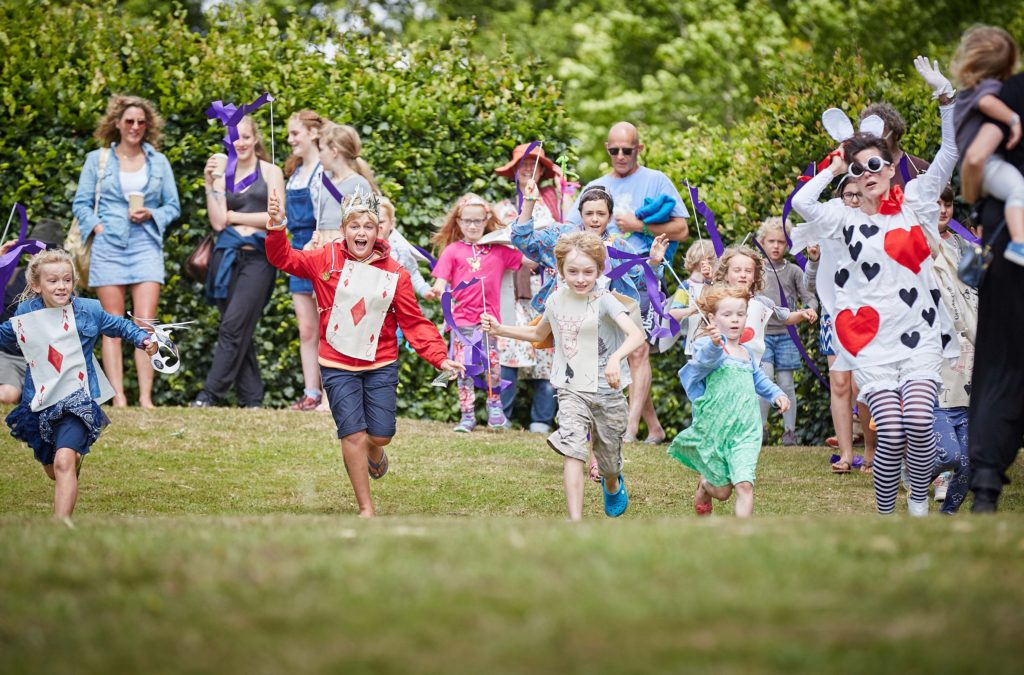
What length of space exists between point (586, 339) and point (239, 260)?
17.8 feet

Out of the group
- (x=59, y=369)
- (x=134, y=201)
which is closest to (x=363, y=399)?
(x=59, y=369)

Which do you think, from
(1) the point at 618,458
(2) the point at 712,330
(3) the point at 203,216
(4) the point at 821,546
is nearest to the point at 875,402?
(2) the point at 712,330

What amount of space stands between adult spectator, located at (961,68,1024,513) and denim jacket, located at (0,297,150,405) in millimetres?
4958

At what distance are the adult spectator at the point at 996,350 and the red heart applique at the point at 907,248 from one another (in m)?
1.36

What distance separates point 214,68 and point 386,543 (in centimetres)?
941

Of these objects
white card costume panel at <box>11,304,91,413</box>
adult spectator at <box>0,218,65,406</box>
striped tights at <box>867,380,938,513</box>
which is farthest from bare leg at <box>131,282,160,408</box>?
striped tights at <box>867,380,938,513</box>

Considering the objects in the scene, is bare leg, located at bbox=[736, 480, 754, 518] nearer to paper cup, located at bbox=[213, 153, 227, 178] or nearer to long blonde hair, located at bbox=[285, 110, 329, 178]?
long blonde hair, located at bbox=[285, 110, 329, 178]

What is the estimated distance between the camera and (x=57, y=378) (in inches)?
317

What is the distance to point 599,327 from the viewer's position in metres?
8.29

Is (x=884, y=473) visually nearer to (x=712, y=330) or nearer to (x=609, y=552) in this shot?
(x=712, y=330)

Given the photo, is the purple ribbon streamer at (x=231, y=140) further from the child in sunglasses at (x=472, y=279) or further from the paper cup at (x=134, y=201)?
the child in sunglasses at (x=472, y=279)

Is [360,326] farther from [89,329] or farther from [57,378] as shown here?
[57,378]

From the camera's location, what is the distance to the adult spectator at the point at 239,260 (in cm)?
1235

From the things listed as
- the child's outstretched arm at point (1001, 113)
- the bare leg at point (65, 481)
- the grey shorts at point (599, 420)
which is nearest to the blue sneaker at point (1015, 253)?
the child's outstretched arm at point (1001, 113)
